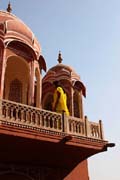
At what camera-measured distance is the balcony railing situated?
804 centimetres

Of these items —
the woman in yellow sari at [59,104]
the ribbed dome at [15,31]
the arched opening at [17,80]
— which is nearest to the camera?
the woman in yellow sari at [59,104]

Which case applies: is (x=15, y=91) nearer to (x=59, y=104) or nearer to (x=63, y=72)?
(x=59, y=104)

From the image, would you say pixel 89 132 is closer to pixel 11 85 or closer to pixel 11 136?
pixel 11 136

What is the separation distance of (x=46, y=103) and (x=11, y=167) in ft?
17.2

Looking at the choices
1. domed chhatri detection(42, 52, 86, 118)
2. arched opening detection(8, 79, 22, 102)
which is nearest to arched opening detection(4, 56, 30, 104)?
arched opening detection(8, 79, 22, 102)

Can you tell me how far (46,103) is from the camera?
45.7 ft

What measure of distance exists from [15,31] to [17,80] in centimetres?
187

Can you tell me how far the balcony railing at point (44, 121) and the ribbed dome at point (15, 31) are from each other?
3152mm

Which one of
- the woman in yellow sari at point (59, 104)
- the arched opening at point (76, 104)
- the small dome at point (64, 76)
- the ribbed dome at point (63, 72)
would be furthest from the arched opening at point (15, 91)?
the arched opening at point (76, 104)

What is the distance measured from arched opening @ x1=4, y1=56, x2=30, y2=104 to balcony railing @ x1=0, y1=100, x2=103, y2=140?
2181 millimetres

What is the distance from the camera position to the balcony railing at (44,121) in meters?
8.04

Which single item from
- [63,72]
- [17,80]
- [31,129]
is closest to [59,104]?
[31,129]

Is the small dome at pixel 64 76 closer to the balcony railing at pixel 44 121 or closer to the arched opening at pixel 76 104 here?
the arched opening at pixel 76 104

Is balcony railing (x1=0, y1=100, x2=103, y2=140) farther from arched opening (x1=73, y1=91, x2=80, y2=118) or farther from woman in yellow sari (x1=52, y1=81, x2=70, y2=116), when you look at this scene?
arched opening (x1=73, y1=91, x2=80, y2=118)
